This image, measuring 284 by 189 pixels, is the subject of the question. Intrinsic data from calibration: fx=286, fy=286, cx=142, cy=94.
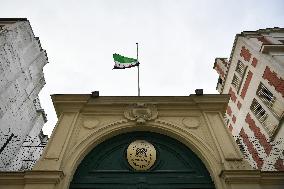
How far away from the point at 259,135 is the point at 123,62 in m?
12.4

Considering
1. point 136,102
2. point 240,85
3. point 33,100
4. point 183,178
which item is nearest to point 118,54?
point 136,102

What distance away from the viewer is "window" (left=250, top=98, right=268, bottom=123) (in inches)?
815

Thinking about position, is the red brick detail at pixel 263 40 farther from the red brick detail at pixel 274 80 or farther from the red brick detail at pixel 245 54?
the red brick detail at pixel 274 80

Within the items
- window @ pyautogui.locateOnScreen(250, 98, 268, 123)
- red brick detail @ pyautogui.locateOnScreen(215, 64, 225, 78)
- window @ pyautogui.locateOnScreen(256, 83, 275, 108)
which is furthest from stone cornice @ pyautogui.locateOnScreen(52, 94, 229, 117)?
red brick detail @ pyautogui.locateOnScreen(215, 64, 225, 78)

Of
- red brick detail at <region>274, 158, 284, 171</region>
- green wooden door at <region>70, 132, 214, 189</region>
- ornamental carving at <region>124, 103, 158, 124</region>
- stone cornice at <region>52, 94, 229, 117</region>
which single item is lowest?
green wooden door at <region>70, 132, 214, 189</region>

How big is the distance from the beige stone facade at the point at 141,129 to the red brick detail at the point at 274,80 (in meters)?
10.0

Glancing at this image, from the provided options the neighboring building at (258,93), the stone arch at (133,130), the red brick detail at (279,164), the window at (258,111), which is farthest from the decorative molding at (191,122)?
the window at (258,111)

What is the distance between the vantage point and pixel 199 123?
9.89 meters

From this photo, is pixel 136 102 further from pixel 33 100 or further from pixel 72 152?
pixel 33 100

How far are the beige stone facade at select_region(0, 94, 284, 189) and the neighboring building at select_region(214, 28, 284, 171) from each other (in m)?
6.70

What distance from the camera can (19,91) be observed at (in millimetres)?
20281

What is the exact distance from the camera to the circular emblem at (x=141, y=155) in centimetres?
867

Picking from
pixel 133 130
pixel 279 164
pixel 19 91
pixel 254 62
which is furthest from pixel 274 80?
pixel 19 91

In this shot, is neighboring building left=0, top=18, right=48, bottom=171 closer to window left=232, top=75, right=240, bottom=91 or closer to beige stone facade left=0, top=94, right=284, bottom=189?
beige stone facade left=0, top=94, right=284, bottom=189
